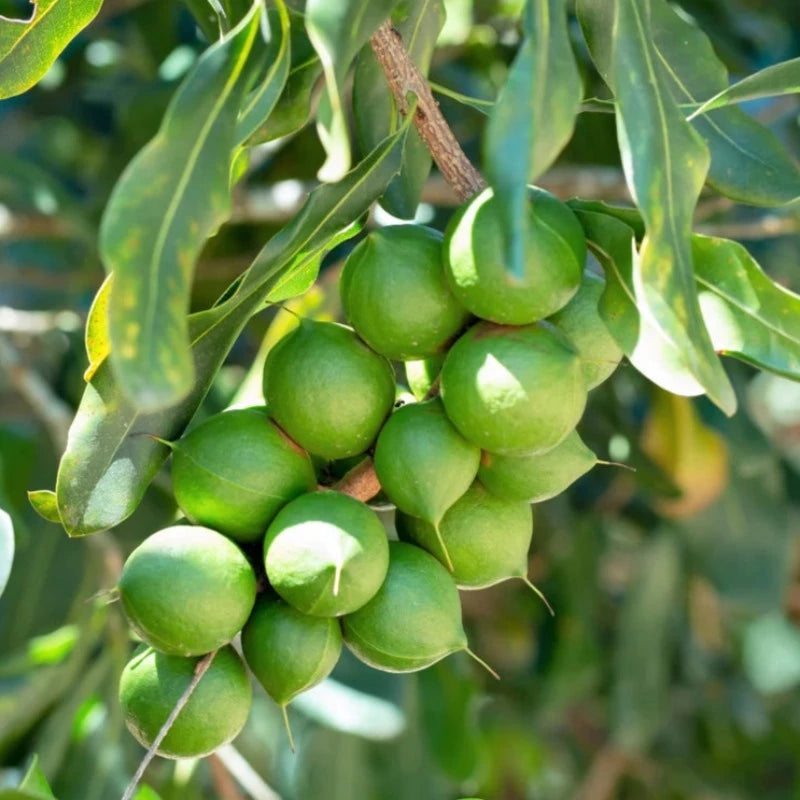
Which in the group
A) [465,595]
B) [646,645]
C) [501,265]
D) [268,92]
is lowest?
[465,595]

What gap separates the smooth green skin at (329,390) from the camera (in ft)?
3.26

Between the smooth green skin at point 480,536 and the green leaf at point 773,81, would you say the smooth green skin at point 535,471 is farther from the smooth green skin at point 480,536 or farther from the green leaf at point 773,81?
the green leaf at point 773,81

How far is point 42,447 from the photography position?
2.37m

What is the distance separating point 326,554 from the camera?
0.90m

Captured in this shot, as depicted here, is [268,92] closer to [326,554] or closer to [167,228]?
[167,228]

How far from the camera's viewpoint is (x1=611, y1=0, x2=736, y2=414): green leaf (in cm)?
87

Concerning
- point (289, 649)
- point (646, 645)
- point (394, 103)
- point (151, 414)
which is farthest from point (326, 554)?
point (646, 645)

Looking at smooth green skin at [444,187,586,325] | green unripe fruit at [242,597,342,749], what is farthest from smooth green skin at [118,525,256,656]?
smooth green skin at [444,187,586,325]

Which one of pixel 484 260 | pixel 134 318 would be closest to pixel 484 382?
pixel 484 260

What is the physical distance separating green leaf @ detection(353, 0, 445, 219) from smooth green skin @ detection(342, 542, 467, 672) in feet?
1.10

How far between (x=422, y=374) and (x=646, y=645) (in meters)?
2.06

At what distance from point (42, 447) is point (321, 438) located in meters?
1.50

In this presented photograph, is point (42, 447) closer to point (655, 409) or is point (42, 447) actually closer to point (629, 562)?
point (655, 409)

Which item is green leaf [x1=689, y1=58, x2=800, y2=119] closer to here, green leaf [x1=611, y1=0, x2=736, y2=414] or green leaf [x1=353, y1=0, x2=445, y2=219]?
green leaf [x1=611, y1=0, x2=736, y2=414]
